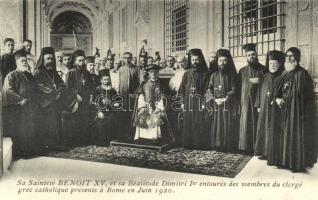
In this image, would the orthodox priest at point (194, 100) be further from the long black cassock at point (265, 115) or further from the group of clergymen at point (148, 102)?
the long black cassock at point (265, 115)

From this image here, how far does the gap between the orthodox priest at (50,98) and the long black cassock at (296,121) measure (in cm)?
231

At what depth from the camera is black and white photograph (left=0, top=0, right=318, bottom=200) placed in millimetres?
3953

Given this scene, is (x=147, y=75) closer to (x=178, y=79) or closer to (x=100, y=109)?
(x=178, y=79)

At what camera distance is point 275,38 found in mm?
4180

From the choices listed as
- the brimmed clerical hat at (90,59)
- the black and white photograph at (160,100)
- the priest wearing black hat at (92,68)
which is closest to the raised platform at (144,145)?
the black and white photograph at (160,100)

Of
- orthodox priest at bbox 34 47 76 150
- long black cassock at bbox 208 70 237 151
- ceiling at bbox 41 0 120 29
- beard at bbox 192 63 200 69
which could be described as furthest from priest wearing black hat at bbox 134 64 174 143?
ceiling at bbox 41 0 120 29

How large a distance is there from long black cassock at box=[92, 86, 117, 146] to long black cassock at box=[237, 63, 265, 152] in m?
1.46

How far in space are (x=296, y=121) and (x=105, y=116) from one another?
2.08 metres

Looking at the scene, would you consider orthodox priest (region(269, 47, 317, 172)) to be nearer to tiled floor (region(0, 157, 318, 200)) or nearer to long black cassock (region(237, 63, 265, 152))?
tiled floor (region(0, 157, 318, 200))

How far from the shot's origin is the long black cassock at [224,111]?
4254 millimetres

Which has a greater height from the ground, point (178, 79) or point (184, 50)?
point (184, 50)

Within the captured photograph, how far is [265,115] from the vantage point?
4.08 m

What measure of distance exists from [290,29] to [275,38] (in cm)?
21

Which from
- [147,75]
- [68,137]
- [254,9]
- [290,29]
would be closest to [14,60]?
[68,137]
